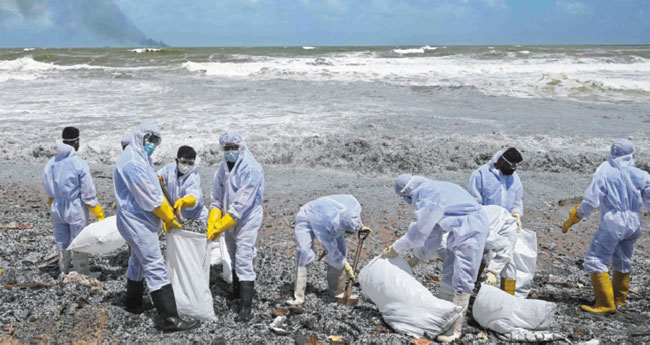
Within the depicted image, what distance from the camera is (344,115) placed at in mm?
14695

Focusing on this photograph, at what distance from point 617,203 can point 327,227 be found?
8.84ft

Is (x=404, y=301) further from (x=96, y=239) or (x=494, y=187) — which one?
(x=96, y=239)

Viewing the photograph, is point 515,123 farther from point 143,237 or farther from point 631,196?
point 143,237

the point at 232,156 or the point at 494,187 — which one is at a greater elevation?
the point at 232,156

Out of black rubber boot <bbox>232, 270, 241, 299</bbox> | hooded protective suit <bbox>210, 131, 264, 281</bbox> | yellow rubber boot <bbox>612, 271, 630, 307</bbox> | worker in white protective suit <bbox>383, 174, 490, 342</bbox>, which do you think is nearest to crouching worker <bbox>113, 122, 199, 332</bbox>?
hooded protective suit <bbox>210, 131, 264, 281</bbox>

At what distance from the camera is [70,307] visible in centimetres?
419

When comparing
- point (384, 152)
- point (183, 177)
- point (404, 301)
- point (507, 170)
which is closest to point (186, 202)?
point (183, 177)

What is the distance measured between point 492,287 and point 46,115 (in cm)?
1487

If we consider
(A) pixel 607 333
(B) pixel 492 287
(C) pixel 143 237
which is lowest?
(A) pixel 607 333

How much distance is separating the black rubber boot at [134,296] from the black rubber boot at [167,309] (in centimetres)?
44

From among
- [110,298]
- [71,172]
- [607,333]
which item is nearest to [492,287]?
[607,333]

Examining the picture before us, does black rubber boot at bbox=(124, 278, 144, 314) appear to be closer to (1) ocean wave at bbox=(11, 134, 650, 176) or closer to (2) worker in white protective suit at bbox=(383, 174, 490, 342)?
(2) worker in white protective suit at bbox=(383, 174, 490, 342)

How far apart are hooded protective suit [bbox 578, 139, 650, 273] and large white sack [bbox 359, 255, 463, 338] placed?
176 cm

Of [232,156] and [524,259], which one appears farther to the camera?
[524,259]
